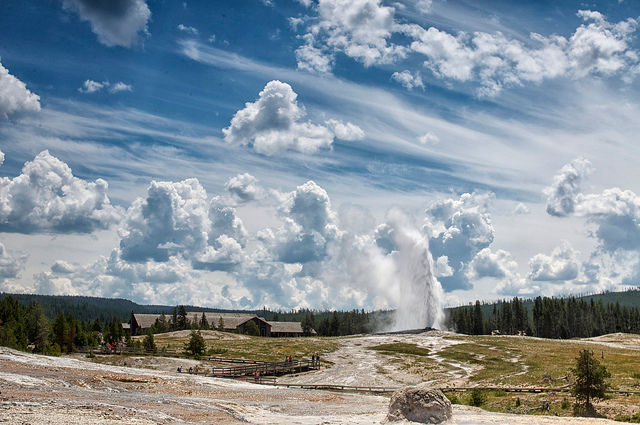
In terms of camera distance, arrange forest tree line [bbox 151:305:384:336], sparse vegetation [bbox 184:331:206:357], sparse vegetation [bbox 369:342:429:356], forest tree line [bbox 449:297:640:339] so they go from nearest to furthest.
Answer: sparse vegetation [bbox 184:331:206:357] → sparse vegetation [bbox 369:342:429:356] → forest tree line [bbox 151:305:384:336] → forest tree line [bbox 449:297:640:339]

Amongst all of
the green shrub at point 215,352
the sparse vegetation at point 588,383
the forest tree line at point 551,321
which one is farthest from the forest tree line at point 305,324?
the sparse vegetation at point 588,383

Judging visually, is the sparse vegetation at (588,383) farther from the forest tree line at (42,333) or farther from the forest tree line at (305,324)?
the forest tree line at (305,324)

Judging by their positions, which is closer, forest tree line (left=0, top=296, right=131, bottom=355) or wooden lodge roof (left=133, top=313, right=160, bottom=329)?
forest tree line (left=0, top=296, right=131, bottom=355)

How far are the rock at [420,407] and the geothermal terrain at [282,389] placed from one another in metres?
3.88

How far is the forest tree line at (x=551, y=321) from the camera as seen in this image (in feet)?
520

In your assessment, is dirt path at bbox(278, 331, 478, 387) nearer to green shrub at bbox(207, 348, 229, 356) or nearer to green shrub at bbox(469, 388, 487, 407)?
green shrub at bbox(469, 388, 487, 407)

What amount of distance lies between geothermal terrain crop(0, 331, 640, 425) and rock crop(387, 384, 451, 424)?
153 inches

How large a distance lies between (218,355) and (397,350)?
32065 millimetres

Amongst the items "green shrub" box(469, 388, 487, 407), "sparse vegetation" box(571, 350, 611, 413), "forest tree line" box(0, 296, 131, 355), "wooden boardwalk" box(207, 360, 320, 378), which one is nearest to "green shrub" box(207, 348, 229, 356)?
"forest tree line" box(0, 296, 131, 355)

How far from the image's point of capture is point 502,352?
89.6m

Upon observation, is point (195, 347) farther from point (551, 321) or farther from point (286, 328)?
point (551, 321)

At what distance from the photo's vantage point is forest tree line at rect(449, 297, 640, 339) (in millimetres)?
158500

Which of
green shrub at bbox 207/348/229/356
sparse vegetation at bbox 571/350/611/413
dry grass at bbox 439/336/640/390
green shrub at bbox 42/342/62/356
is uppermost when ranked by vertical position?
sparse vegetation at bbox 571/350/611/413

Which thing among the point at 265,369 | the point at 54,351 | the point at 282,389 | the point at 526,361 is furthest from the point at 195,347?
the point at 526,361
